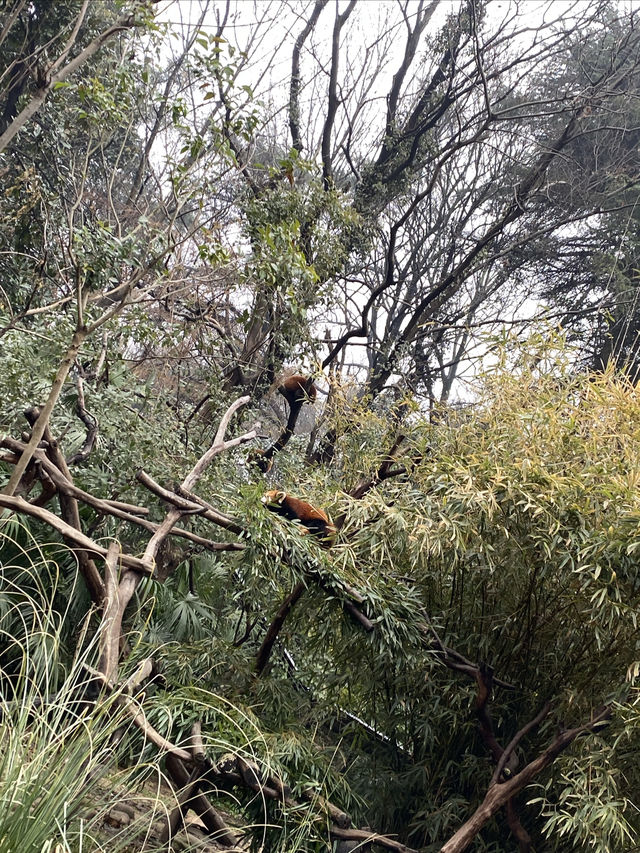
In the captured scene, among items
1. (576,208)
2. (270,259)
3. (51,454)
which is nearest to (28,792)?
(51,454)

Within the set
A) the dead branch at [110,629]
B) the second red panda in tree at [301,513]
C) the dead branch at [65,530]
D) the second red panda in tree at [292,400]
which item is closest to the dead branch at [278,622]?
the second red panda in tree at [301,513]

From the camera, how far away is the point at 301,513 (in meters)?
2.48

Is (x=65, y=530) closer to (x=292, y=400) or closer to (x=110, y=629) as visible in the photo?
(x=110, y=629)

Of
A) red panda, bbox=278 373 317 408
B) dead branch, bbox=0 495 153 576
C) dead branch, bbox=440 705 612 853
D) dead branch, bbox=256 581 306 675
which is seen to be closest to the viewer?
dead branch, bbox=0 495 153 576

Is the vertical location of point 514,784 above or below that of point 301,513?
below

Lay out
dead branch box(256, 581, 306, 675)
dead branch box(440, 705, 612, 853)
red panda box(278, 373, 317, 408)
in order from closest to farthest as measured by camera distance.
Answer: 1. dead branch box(440, 705, 612, 853)
2. dead branch box(256, 581, 306, 675)
3. red panda box(278, 373, 317, 408)

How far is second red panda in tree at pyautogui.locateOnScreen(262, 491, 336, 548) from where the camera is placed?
2.44 meters

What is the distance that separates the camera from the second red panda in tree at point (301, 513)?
2443 millimetres

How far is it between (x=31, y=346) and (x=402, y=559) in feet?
6.83

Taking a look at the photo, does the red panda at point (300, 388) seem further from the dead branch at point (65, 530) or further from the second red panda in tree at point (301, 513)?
the dead branch at point (65, 530)

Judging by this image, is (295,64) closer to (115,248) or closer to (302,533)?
(115,248)

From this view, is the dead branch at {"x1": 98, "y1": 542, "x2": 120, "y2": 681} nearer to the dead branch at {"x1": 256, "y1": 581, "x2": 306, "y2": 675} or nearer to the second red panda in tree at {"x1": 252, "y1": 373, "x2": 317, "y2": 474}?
the dead branch at {"x1": 256, "y1": 581, "x2": 306, "y2": 675}

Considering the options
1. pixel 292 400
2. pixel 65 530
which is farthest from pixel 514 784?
pixel 292 400

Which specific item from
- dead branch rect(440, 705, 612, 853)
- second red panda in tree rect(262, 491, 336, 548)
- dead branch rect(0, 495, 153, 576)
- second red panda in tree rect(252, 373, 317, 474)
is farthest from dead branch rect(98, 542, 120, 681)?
second red panda in tree rect(252, 373, 317, 474)
